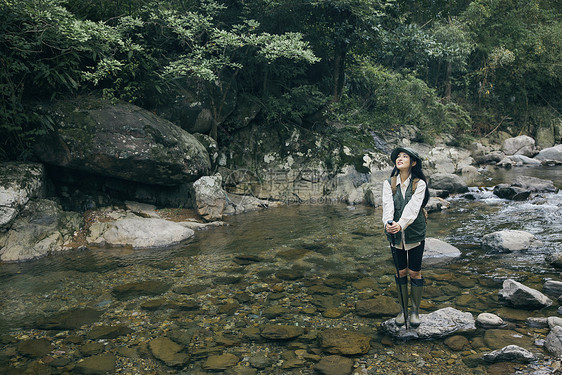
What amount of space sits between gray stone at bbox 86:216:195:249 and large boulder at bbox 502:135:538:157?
22.2 metres

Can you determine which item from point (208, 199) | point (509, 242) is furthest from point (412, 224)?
point (208, 199)

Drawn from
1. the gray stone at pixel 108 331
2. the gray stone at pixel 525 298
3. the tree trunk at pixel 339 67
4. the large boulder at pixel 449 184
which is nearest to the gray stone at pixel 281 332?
the gray stone at pixel 108 331

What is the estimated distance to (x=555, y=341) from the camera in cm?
422

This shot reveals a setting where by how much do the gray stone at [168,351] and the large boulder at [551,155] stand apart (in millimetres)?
23767

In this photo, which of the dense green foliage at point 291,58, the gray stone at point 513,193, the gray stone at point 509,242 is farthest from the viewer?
the gray stone at point 513,193

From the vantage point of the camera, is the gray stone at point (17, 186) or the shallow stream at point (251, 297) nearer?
the shallow stream at point (251, 297)

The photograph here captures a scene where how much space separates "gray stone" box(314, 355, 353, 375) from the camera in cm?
414

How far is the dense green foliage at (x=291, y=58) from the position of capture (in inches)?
375

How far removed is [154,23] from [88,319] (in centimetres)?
952

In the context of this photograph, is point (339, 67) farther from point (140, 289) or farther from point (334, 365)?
point (334, 365)

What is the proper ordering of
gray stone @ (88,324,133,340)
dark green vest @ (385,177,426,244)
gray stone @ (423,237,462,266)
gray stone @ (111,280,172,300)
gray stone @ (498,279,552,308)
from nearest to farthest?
dark green vest @ (385,177,426,244)
gray stone @ (88,324,133,340)
gray stone @ (498,279,552,308)
gray stone @ (111,280,172,300)
gray stone @ (423,237,462,266)

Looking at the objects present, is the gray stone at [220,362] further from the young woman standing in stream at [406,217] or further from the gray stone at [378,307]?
the young woman standing in stream at [406,217]

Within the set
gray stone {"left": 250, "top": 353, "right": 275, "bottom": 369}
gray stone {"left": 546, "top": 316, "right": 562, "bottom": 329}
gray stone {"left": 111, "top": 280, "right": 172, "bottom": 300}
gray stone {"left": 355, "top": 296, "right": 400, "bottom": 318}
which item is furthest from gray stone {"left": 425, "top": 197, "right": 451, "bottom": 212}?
gray stone {"left": 250, "top": 353, "right": 275, "bottom": 369}

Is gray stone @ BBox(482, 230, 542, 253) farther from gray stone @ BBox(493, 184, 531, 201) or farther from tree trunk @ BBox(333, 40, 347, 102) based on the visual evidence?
tree trunk @ BBox(333, 40, 347, 102)
